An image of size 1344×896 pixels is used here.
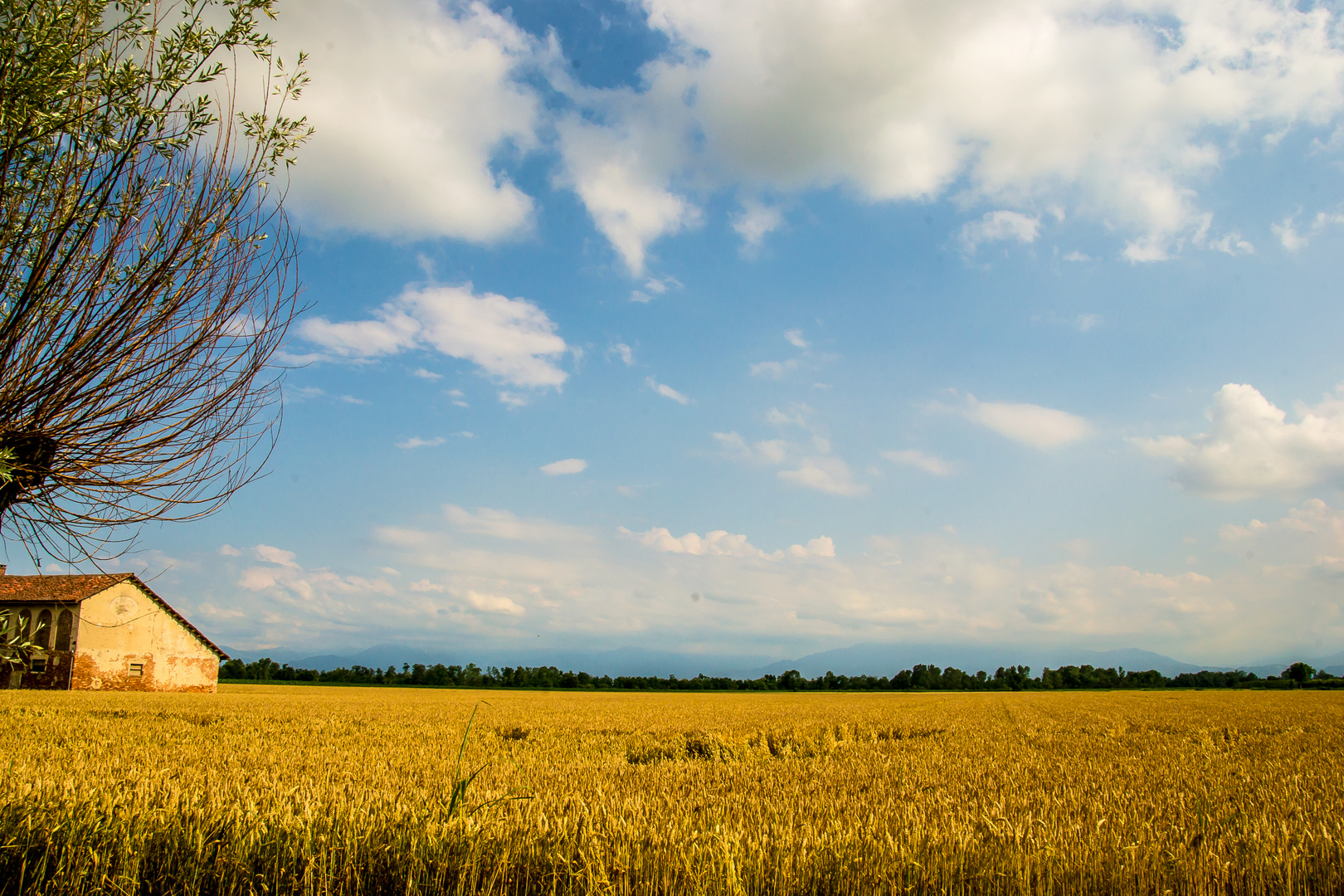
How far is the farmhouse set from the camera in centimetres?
3806

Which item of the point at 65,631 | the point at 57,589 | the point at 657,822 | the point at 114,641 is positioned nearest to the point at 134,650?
the point at 114,641

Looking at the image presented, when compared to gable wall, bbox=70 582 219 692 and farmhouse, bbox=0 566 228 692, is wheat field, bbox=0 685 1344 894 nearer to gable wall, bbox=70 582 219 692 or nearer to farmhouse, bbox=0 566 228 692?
farmhouse, bbox=0 566 228 692

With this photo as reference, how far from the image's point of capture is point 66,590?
4169 centimetres

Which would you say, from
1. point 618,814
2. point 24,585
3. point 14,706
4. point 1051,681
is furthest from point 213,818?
point 1051,681

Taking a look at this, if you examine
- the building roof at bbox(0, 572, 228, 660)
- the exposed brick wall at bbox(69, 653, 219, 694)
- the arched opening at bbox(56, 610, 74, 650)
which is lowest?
the exposed brick wall at bbox(69, 653, 219, 694)

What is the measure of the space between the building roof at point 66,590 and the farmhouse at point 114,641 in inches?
1.6

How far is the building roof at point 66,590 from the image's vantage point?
40.3 m

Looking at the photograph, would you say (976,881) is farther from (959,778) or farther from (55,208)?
(55,208)

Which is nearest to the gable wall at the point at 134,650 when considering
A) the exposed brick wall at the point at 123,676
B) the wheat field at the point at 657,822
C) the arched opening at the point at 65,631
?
the exposed brick wall at the point at 123,676

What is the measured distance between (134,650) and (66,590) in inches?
236

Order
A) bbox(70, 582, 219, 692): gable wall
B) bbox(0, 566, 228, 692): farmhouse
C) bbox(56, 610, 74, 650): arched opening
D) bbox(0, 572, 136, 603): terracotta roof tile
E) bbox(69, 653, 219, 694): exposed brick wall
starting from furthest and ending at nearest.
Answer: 1. bbox(0, 572, 136, 603): terracotta roof tile
2. bbox(70, 582, 219, 692): gable wall
3. bbox(56, 610, 74, 650): arched opening
4. bbox(0, 566, 228, 692): farmhouse
5. bbox(69, 653, 219, 694): exposed brick wall

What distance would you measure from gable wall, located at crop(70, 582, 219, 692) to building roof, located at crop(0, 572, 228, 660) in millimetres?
348

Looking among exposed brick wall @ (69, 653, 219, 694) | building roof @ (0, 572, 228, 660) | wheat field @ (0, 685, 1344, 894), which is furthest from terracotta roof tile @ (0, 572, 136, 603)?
wheat field @ (0, 685, 1344, 894)

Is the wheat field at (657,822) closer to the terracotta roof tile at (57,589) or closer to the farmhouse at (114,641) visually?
the farmhouse at (114,641)
